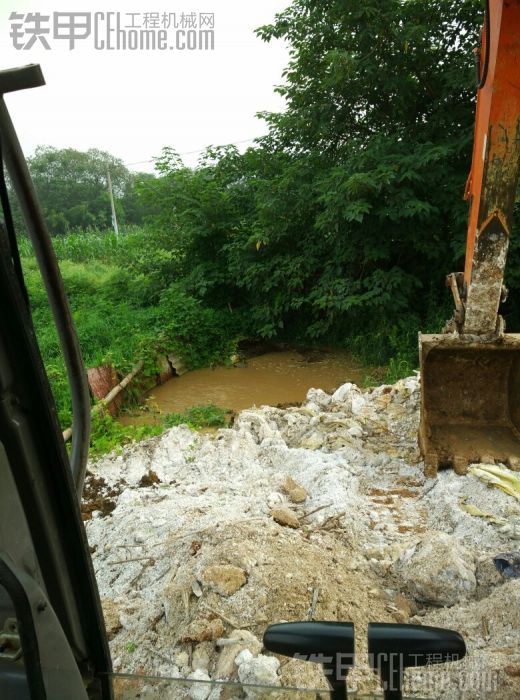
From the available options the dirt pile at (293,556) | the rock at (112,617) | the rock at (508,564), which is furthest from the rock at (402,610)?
the rock at (112,617)

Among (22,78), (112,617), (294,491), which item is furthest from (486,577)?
(22,78)

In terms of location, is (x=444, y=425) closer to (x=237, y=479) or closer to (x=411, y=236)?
(x=237, y=479)

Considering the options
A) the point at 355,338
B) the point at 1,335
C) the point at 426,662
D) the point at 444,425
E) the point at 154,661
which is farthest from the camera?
the point at 355,338

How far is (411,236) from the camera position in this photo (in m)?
8.11

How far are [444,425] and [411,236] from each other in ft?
14.5

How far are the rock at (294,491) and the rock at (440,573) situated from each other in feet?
3.41

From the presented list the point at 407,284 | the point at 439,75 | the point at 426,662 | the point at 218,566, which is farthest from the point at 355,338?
the point at 426,662

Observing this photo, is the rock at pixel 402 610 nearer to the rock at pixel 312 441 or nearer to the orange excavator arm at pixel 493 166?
the orange excavator arm at pixel 493 166

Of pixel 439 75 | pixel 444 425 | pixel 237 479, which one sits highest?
pixel 439 75

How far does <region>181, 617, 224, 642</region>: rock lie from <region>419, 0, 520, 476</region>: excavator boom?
2.19 m

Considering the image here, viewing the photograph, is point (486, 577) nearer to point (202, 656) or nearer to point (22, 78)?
point (202, 656)

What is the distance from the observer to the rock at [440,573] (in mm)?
2801

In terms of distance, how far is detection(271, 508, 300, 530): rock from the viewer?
3531 millimetres

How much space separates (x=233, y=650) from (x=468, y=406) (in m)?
2.86
